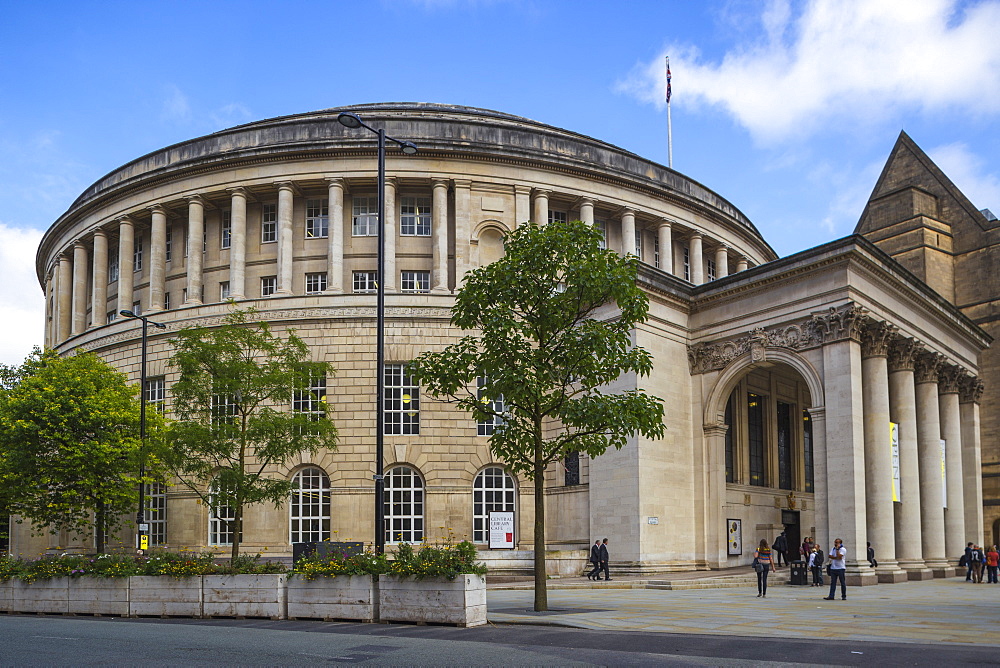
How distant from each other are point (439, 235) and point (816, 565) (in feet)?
76.6

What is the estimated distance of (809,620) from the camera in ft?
61.2

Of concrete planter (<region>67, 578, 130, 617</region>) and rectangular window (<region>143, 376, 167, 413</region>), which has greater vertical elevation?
rectangular window (<region>143, 376, 167, 413</region>)

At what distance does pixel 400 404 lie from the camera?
42938 mm

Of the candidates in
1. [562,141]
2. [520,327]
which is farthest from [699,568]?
[562,141]

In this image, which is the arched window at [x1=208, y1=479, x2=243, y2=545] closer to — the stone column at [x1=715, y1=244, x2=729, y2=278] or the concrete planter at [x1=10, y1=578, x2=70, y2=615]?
the concrete planter at [x1=10, y1=578, x2=70, y2=615]

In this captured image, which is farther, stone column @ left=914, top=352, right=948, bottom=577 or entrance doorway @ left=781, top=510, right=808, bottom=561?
entrance doorway @ left=781, top=510, right=808, bottom=561

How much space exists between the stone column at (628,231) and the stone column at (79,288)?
30.7 metres

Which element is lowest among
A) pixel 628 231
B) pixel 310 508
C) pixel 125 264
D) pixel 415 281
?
pixel 310 508

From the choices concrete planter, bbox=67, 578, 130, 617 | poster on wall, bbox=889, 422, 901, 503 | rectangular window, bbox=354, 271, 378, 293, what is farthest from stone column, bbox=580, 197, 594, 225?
concrete planter, bbox=67, 578, 130, 617

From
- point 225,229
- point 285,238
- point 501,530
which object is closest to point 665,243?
point 285,238

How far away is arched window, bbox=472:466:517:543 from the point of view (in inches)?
1671

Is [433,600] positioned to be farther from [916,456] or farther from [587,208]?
[587,208]

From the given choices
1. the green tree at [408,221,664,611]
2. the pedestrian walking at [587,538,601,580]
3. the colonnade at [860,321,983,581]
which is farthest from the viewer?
the colonnade at [860,321,983,581]

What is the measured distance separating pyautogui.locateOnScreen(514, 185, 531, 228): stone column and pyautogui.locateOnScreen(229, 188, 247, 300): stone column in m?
13.6
